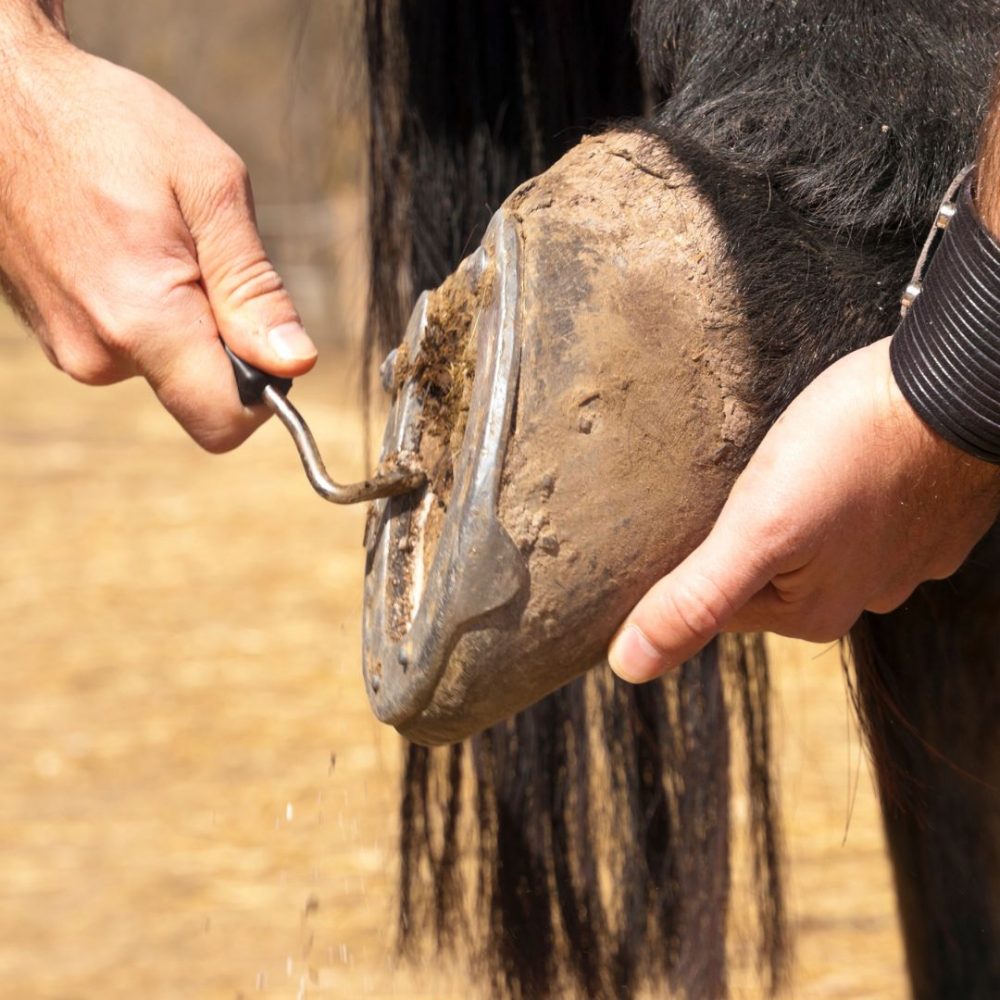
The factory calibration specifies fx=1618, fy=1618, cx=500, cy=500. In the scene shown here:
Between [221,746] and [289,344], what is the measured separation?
1.30 metres

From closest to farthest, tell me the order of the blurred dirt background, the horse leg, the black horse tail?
the horse leg, the black horse tail, the blurred dirt background

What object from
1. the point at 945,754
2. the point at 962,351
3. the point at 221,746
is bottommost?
the point at 221,746

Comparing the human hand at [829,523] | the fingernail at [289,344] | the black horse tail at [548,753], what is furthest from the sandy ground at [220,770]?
the fingernail at [289,344]

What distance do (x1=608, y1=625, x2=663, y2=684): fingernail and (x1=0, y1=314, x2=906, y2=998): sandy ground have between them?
264 millimetres

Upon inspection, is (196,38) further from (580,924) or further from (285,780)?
(580,924)

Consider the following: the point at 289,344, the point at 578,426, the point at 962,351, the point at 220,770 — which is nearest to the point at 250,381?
the point at 289,344

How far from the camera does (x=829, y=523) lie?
24.7 inches

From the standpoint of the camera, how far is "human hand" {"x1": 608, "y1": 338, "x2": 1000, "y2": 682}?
2.04ft

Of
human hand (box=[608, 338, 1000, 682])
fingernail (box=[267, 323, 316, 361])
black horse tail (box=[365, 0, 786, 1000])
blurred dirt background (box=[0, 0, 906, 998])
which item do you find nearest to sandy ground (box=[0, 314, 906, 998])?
blurred dirt background (box=[0, 0, 906, 998])

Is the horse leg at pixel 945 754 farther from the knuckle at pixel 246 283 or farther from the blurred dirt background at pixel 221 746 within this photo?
the knuckle at pixel 246 283

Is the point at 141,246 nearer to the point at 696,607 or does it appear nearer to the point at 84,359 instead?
the point at 84,359

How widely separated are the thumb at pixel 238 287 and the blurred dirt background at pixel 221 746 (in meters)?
0.29

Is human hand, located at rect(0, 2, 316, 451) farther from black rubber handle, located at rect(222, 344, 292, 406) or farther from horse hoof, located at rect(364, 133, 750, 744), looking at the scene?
horse hoof, located at rect(364, 133, 750, 744)

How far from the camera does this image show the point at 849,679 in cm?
87
